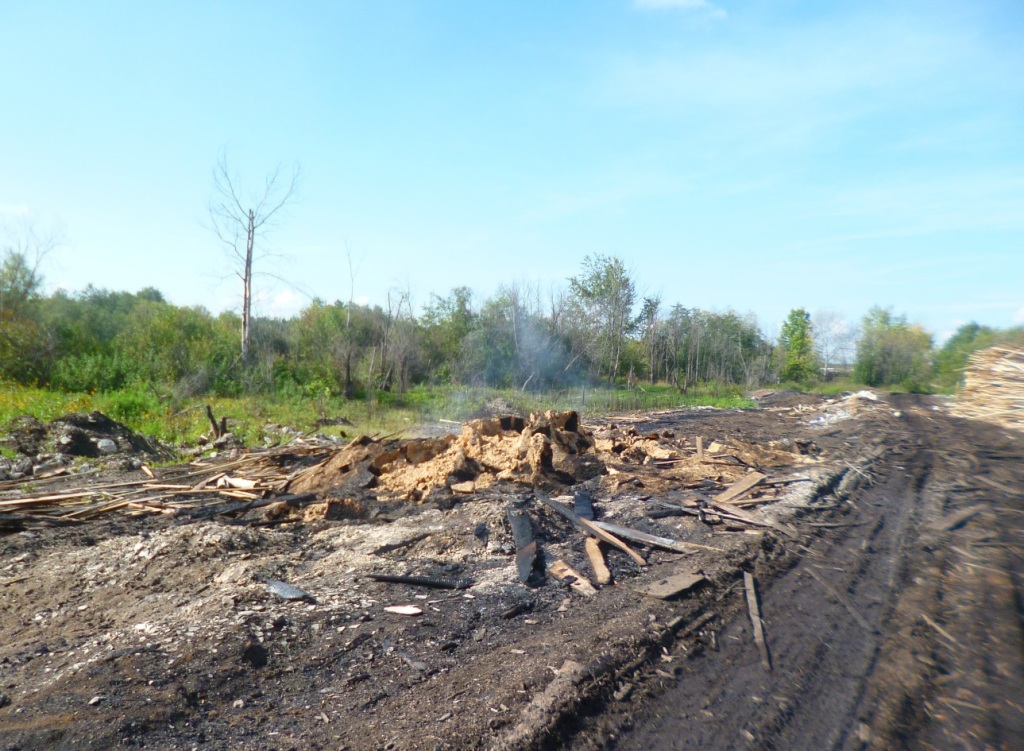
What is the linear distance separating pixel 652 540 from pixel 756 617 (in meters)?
1.86

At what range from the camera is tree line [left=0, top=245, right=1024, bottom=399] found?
73.7ft

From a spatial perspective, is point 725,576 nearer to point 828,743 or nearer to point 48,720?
point 828,743

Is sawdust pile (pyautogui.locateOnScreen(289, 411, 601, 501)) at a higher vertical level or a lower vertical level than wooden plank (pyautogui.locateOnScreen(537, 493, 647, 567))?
higher

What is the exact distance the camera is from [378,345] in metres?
29.4

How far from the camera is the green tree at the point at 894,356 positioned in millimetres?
42125

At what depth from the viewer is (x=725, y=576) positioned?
538 cm

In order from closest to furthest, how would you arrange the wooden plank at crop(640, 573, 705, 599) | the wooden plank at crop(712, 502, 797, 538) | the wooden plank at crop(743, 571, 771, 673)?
the wooden plank at crop(743, 571, 771, 673)
the wooden plank at crop(640, 573, 705, 599)
the wooden plank at crop(712, 502, 797, 538)

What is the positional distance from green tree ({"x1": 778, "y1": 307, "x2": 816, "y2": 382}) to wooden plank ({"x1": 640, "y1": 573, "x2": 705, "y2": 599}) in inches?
2033

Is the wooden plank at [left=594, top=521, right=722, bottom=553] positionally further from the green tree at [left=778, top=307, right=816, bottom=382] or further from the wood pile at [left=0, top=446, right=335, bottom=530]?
the green tree at [left=778, top=307, right=816, bottom=382]

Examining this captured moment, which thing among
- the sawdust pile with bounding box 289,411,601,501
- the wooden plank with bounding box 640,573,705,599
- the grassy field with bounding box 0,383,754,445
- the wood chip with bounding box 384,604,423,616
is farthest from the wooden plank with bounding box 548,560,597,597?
the grassy field with bounding box 0,383,754,445

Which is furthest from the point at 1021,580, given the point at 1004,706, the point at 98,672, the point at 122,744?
the point at 98,672

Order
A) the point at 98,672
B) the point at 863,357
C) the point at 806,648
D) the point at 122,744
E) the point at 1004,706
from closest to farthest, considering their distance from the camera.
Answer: the point at 122,744 → the point at 1004,706 → the point at 98,672 → the point at 806,648 → the point at 863,357

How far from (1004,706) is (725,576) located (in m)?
2.13

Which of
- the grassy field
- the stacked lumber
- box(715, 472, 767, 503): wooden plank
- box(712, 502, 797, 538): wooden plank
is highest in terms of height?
the stacked lumber
